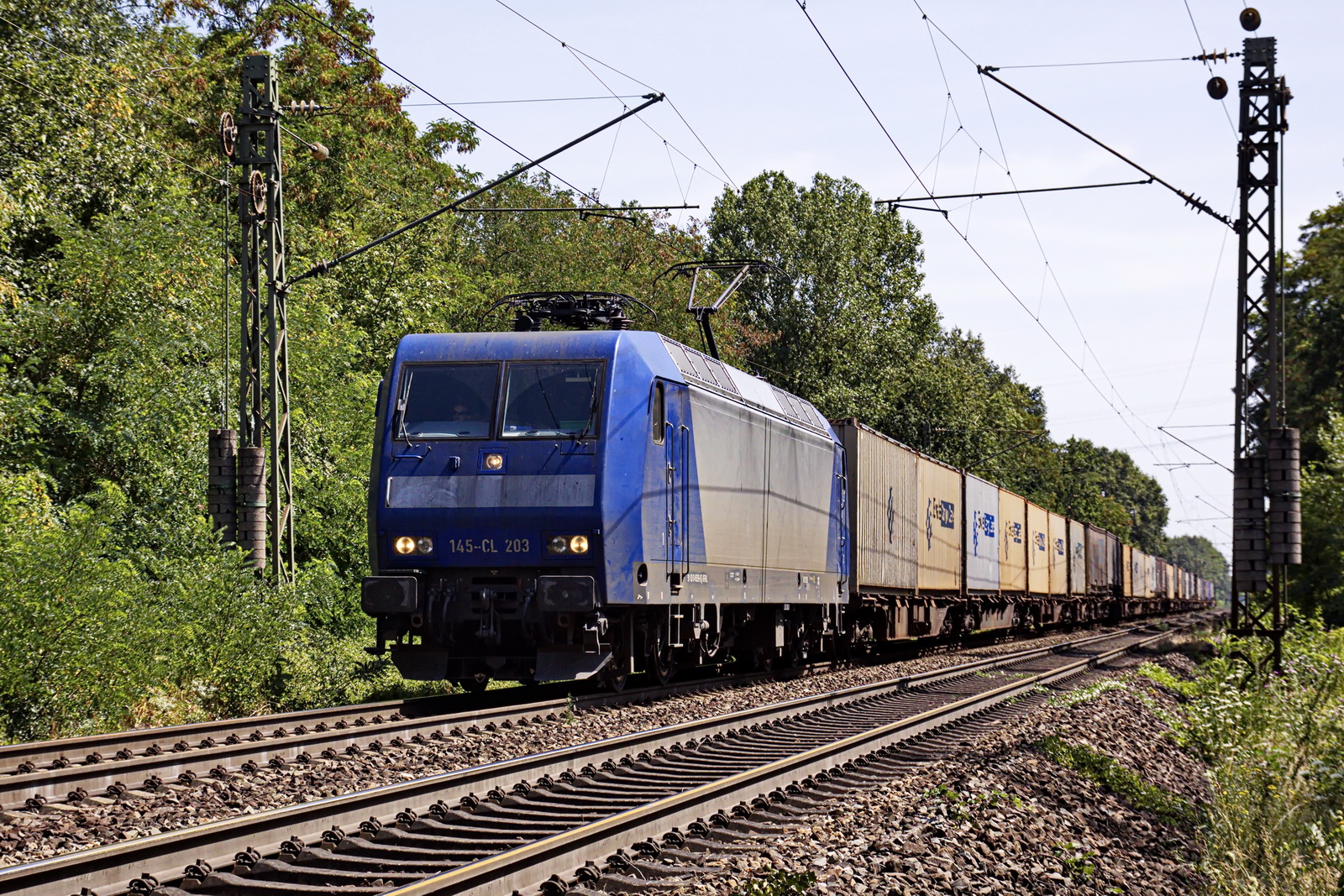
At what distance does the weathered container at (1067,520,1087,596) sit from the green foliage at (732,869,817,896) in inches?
1505

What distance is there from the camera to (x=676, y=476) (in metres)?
13.6

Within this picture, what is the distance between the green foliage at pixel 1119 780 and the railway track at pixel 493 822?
1.36 meters

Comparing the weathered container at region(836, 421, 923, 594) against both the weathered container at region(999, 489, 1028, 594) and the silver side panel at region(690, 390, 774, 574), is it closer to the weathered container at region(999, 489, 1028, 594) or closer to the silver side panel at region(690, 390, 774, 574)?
the silver side panel at region(690, 390, 774, 574)

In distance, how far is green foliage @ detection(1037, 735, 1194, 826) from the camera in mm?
9742

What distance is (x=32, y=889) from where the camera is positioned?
512cm

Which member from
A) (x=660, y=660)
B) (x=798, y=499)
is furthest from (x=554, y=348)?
(x=798, y=499)

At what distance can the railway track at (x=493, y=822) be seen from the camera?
5.55 m

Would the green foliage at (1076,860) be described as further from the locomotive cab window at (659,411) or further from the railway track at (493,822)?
the locomotive cab window at (659,411)

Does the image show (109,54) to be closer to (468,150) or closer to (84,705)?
(468,150)

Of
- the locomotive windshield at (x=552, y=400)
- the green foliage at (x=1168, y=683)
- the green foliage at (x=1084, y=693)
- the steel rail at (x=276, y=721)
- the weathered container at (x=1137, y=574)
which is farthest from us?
the weathered container at (x=1137, y=574)

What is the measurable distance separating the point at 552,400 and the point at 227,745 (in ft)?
15.7

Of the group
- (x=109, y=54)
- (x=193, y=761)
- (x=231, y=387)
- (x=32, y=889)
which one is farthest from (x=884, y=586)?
(x=109, y=54)

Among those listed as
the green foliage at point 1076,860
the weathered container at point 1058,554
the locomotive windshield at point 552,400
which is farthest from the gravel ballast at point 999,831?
the weathered container at point 1058,554

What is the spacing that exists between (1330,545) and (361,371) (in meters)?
22.6
